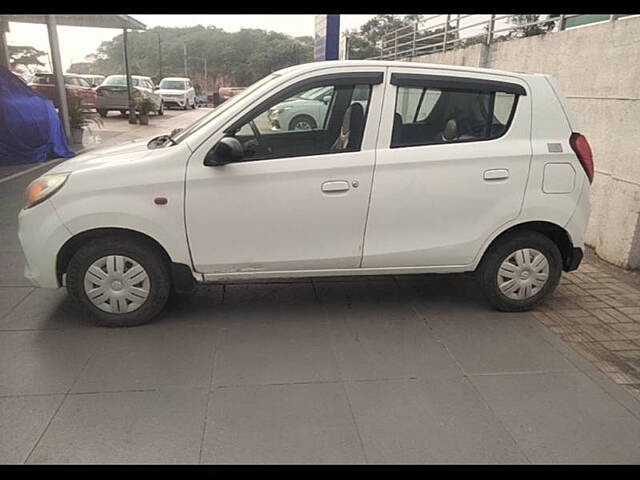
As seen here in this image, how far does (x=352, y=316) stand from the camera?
3.99 m

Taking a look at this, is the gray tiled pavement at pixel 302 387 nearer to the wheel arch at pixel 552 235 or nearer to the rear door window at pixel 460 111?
the wheel arch at pixel 552 235

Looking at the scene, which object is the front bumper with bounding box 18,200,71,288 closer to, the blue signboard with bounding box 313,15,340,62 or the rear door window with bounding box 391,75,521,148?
the rear door window with bounding box 391,75,521,148

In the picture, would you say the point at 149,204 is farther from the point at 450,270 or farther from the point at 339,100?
the point at 450,270

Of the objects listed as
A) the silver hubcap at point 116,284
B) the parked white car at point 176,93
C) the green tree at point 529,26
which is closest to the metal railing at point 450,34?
the green tree at point 529,26

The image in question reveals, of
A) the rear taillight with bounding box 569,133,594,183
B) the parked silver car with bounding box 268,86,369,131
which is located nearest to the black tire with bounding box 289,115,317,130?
the parked silver car with bounding box 268,86,369,131

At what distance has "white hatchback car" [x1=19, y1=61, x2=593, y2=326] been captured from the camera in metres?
3.48

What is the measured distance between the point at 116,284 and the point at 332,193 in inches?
65.2

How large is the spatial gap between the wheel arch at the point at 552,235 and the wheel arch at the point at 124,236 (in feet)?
7.33

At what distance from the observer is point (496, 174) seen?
12.3 ft

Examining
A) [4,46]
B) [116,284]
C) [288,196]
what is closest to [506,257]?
[288,196]

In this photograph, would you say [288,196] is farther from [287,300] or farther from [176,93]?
[176,93]

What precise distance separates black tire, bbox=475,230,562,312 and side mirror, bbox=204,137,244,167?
6.73 feet

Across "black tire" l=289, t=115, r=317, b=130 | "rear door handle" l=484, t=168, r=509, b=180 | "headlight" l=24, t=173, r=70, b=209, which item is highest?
"black tire" l=289, t=115, r=317, b=130

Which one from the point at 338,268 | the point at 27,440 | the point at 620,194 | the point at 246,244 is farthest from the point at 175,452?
the point at 620,194
